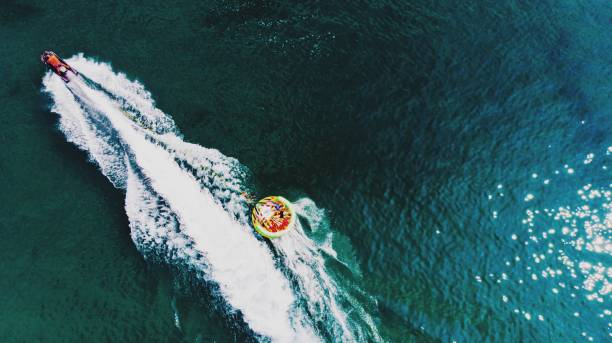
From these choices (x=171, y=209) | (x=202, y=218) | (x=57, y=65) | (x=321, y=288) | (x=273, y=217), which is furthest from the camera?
(x=57, y=65)

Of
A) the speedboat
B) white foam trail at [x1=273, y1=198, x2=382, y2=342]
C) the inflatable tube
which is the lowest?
white foam trail at [x1=273, y1=198, x2=382, y2=342]

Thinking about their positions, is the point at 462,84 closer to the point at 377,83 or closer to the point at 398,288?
the point at 377,83

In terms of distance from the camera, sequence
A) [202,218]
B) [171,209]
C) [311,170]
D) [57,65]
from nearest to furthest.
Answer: [202,218] → [171,209] → [311,170] → [57,65]

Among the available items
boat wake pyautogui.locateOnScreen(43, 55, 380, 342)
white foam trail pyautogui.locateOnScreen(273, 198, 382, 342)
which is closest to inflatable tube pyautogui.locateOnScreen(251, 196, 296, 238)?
white foam trail pyautogui.locateOnScreen(273, 198, 382, 342)

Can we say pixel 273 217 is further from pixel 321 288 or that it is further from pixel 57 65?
pixel 57 65

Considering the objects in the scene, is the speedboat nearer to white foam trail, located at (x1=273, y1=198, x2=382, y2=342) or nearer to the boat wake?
the boat wake

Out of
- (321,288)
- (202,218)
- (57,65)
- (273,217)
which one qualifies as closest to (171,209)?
(202,218)

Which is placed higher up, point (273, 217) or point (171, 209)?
point (273, 217)
